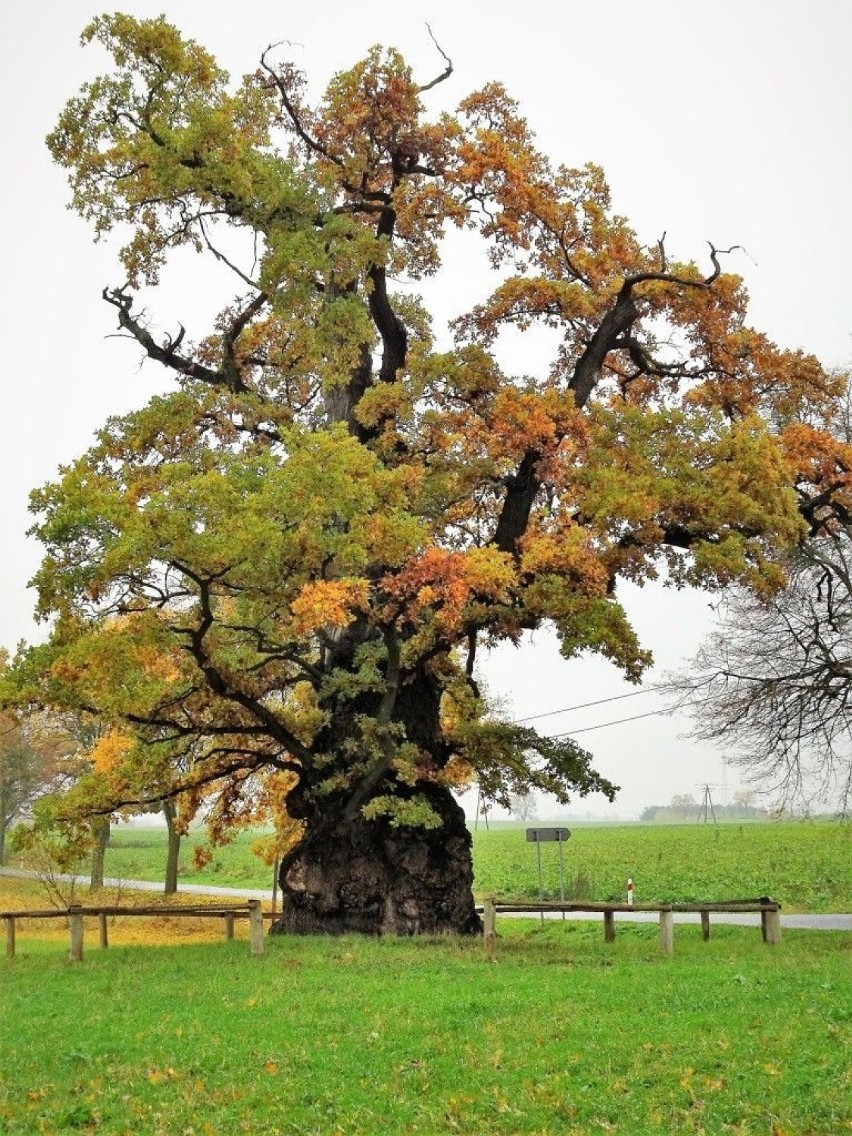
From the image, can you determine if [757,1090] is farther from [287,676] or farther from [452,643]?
[287,676]

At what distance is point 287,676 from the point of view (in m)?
20.7

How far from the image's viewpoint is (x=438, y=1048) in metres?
9.23

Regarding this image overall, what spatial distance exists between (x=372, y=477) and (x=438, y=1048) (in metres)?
9.04

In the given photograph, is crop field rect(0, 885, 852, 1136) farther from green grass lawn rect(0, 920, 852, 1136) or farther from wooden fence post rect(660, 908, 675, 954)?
wooden fence post rect(660, 908, 675, 954)

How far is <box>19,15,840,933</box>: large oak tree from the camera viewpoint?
15.3 meters

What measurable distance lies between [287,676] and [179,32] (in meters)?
11.3

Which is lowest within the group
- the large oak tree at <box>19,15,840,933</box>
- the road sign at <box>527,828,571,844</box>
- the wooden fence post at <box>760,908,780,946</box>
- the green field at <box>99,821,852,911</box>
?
the green field at <box>99,821,852,911</box>

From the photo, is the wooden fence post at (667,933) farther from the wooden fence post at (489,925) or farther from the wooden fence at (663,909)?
the wooden fence post at (489,925)

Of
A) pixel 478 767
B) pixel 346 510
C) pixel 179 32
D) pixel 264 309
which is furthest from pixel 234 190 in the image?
pixel 478 767

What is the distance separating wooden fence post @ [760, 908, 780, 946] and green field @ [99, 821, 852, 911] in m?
7.74

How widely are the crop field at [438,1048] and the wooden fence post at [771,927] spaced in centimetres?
154

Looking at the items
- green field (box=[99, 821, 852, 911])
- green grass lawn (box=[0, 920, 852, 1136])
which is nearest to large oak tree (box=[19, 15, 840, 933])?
green grass lawn (box=[0, 920, 852, 1136])

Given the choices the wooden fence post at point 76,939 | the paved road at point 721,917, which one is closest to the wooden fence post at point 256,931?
the wooden fence post at point 76,939

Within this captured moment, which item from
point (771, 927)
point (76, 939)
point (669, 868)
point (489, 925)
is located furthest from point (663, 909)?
point (669, 868)
